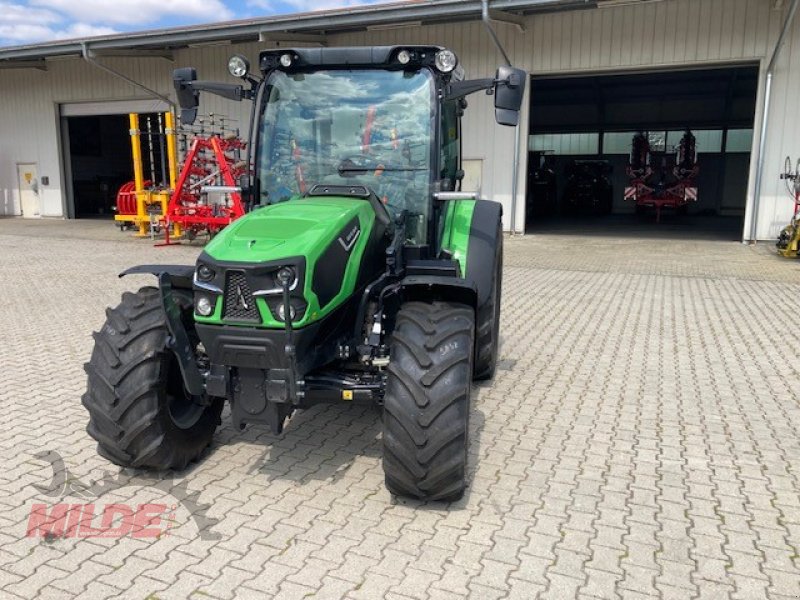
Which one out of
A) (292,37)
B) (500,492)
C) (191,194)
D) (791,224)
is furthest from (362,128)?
(292,37)

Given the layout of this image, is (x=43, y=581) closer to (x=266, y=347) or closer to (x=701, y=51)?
(x=266, y=347)

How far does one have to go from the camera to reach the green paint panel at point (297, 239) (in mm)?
2979

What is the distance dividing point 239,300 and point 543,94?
82.3 ft

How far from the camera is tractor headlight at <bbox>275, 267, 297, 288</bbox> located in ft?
9.54

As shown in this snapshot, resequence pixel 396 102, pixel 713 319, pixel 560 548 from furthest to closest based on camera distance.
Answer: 1. pixel 713 319
2. pixel 396 102
3. pixel 560 548

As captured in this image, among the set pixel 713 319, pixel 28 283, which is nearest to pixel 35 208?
pixel 28 283

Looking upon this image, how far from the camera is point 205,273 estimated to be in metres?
3.03

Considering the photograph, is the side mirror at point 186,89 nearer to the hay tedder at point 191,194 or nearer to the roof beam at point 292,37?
the hay tedder at point 191,194

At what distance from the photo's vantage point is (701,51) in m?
13.4

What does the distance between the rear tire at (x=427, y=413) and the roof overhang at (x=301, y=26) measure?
1143cm

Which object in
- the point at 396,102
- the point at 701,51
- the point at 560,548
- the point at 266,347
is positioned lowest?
the point at 560,548

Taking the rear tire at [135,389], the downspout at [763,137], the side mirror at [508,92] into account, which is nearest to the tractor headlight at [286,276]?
the rear tire at [135,389]

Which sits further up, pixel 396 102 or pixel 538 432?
pixel 396 102

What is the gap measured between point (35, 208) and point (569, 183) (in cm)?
1954
